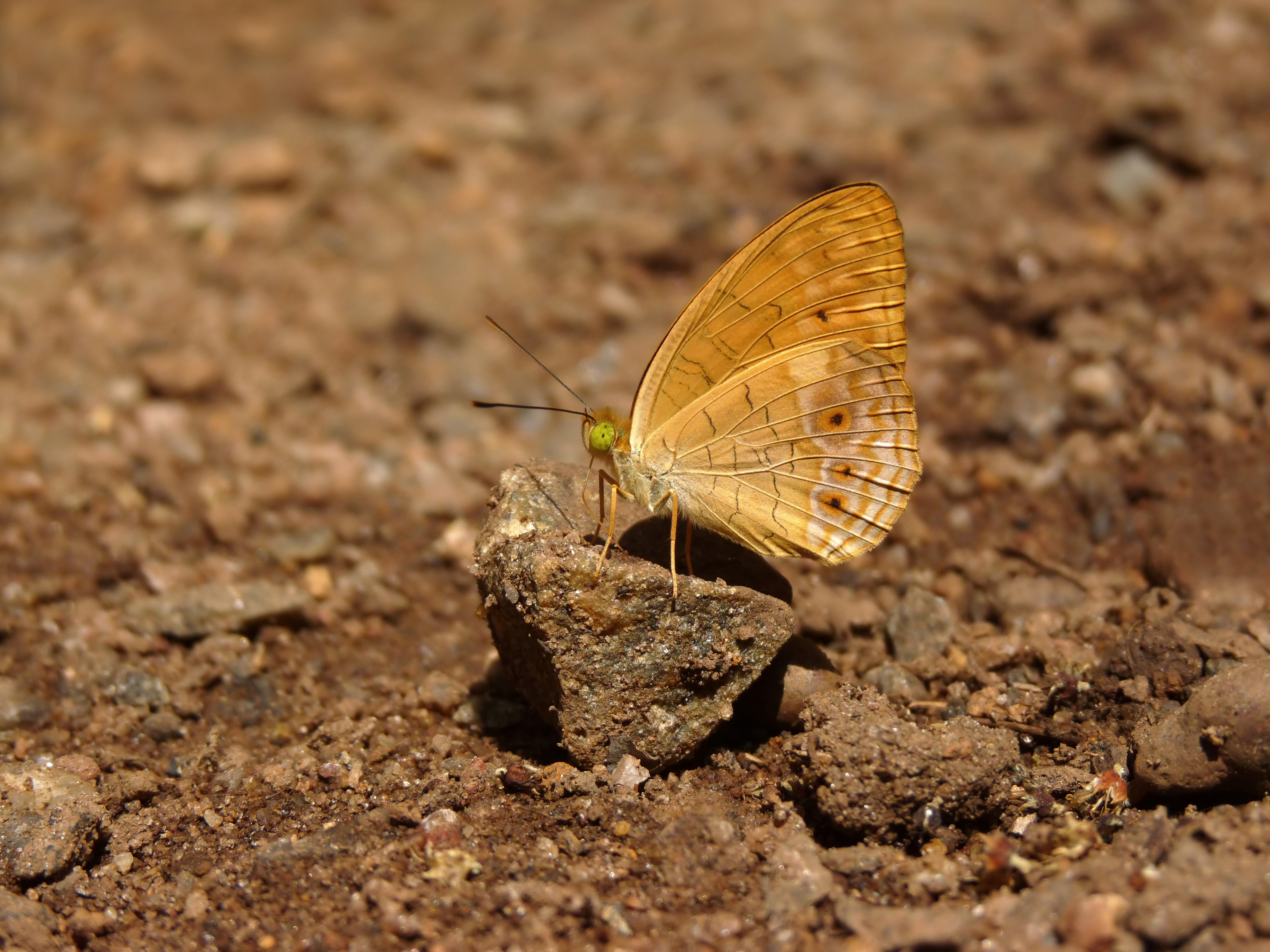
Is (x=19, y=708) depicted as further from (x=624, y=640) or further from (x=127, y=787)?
(x=624, y=640)

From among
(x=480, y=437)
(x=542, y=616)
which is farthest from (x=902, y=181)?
(x=542, y=616)

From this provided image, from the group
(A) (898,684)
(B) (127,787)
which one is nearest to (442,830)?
(B) (127,787)

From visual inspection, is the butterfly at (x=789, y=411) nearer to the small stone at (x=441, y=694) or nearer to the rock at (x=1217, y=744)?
the small stone at (x=441, y=694)

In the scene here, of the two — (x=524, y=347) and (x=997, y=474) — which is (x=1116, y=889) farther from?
(x=524, y=347)

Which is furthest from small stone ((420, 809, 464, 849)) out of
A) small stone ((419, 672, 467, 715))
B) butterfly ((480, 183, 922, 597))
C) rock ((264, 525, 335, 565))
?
rock ((264, 525, 335, 565))

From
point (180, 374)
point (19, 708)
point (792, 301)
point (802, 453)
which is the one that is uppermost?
point (792, 301)

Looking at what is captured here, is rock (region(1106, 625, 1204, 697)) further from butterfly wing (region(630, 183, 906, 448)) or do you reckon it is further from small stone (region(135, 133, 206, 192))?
small stone (region(135, 133, 206, 192))

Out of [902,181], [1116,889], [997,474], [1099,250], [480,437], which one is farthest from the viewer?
[902,181]
